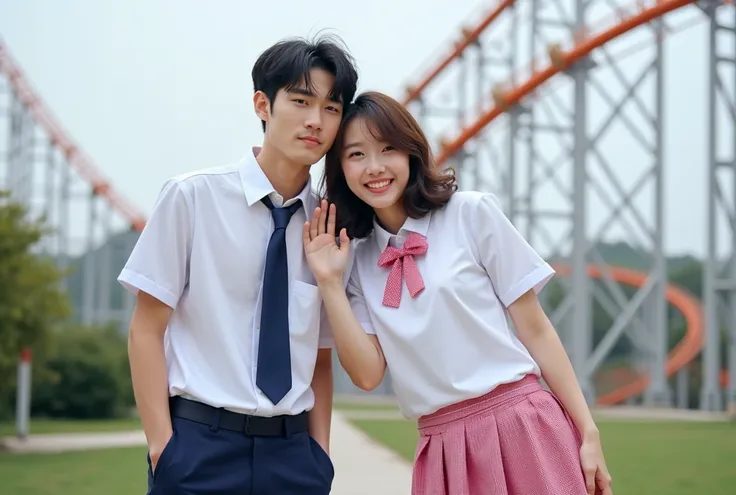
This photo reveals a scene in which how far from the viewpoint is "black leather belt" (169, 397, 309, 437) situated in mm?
2504

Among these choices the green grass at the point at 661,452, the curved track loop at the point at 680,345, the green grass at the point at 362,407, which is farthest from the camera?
the curved track loop at the point at 680,345

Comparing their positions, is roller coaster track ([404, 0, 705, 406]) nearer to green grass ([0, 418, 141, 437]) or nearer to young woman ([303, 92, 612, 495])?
green grass ([0, 418, 141, 437])

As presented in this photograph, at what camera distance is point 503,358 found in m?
2.61

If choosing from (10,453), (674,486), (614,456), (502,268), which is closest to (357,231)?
(502,268)

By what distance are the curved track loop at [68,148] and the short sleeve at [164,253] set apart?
96.8 feet

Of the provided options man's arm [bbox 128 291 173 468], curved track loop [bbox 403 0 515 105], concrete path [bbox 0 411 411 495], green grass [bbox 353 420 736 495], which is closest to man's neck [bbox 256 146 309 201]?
man's arm [bbox 128 291 173 468]

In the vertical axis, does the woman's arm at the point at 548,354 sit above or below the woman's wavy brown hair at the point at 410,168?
below

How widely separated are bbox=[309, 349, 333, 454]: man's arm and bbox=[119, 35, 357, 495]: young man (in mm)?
58

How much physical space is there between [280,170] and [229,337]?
0.47 metres

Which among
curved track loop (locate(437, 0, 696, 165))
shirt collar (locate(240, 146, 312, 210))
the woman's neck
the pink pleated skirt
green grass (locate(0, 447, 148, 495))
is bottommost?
green grass (locate(0, 447, 148, 495))

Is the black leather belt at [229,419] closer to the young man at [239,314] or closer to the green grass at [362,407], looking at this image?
the young man at [239,314]

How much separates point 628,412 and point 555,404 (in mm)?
17765

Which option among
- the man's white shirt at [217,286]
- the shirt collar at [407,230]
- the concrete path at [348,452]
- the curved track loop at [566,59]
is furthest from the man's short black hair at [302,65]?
the curved track loop at [566,59]

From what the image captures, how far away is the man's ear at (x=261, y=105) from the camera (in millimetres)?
2693
